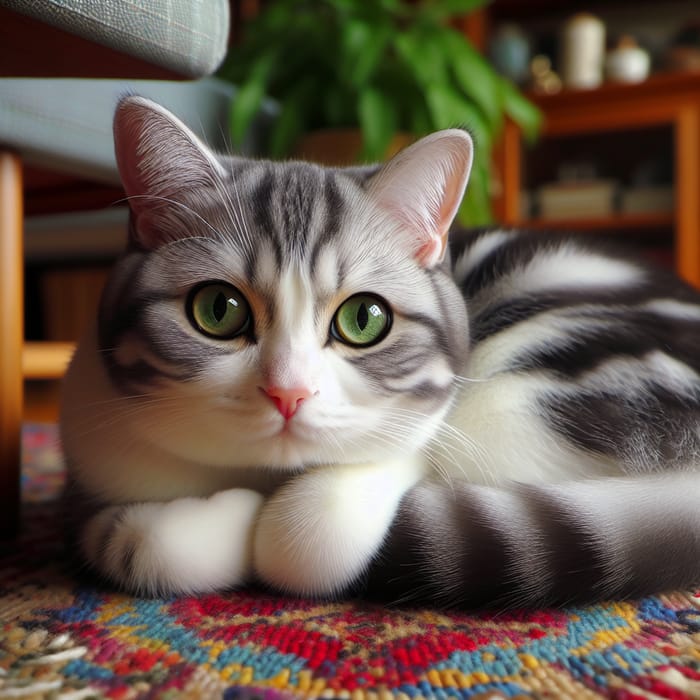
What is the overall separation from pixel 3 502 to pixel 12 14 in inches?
24.2

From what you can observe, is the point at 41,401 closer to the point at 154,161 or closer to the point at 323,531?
the point at 154,161

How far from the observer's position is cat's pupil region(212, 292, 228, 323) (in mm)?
751

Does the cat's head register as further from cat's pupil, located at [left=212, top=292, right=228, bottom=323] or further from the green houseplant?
the green houseplant

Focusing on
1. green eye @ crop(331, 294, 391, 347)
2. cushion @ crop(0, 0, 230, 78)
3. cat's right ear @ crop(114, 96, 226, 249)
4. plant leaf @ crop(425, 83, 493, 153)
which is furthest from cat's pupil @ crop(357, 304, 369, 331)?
plant leaf @ crop(425, 83, 493, 153)

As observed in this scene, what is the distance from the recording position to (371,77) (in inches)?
83.0

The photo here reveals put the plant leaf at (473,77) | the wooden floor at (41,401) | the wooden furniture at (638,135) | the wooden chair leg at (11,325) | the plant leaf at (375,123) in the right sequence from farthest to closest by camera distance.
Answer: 1. the wooden furniture at (638,135)
2. the wooden floor at (41,401)
3. the plant leaf at (473,77)
4. the plant leaf at (375,123)
5. the wooden chair leg at (11,325)

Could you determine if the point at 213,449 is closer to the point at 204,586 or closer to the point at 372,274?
the point at 204,586

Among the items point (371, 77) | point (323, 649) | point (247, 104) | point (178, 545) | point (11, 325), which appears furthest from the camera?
point (371, 77)

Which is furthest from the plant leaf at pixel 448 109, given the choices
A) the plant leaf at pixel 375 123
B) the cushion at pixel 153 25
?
the cushion at pixel 153 25

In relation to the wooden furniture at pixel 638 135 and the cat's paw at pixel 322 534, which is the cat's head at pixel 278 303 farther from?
the wooden furniture at pixel 638 135

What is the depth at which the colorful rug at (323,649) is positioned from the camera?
0.56m

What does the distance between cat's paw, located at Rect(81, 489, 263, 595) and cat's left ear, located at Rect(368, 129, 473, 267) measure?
0.37 metres

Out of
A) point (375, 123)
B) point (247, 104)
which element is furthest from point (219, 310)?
point (375, 123)

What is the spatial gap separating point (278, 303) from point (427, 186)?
0.80 feet
